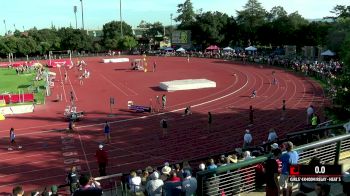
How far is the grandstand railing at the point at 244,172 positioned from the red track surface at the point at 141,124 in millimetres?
12856

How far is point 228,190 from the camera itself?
26.3 ft

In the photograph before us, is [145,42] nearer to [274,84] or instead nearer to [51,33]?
[51,33]

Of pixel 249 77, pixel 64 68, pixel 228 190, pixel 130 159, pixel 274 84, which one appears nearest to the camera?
pixel 228 190

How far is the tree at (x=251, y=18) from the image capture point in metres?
85.8

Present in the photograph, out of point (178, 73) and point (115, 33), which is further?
point (115, 33)

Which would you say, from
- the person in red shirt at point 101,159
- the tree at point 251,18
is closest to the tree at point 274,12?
the tree at point 251,18

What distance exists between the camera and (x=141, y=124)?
29906 millimetres

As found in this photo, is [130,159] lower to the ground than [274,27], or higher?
lower

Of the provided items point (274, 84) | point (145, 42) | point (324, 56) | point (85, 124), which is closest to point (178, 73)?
point (274, 84)

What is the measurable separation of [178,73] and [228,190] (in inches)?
1958

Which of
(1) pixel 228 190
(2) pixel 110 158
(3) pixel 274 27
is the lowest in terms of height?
(2) pixel 110 158

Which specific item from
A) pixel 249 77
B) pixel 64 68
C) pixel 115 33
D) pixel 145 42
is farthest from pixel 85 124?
pixel 145 42

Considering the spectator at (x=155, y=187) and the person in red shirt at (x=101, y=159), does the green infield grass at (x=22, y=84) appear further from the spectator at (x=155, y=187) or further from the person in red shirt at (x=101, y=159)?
the spectator at (x=155, y=187)

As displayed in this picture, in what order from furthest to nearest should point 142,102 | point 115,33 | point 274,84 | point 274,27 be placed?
point 115,33
point 274,27
point 274,84
point 142,102
